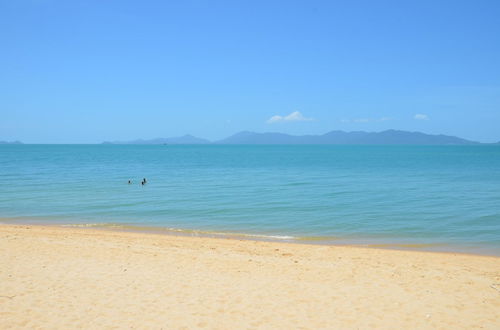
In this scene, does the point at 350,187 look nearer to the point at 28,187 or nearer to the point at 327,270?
the point at 327,270

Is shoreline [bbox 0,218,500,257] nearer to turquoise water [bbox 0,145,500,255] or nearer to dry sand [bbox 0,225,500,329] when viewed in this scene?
turquoise water [bbox 0,145,500,255]

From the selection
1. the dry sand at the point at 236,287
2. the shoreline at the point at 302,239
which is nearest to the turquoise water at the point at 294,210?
the shoreline at the point at 302,239

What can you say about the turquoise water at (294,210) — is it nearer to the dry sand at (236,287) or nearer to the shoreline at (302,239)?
the shoreline at (302,239)

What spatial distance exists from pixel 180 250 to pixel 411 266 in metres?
7.39

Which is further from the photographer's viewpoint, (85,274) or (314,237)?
(314,237)

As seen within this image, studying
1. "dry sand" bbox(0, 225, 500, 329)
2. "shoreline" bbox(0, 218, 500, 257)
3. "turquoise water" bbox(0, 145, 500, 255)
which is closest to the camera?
"dry sand" bbox(0, 225, 500, 329)

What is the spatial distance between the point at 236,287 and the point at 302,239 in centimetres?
777

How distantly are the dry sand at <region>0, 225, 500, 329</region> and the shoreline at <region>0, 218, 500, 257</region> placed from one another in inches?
49.1

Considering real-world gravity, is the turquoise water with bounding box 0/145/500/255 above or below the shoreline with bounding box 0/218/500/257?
above

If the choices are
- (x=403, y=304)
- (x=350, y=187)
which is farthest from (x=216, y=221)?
(x=350, y=187)

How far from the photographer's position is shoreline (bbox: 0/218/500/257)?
15.9 meters

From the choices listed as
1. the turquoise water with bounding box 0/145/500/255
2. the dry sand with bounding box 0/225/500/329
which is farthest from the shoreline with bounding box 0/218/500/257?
the dry sand with bounding box 0/225/500/329

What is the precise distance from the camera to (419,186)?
120 feet

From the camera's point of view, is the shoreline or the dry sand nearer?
the dry sand
